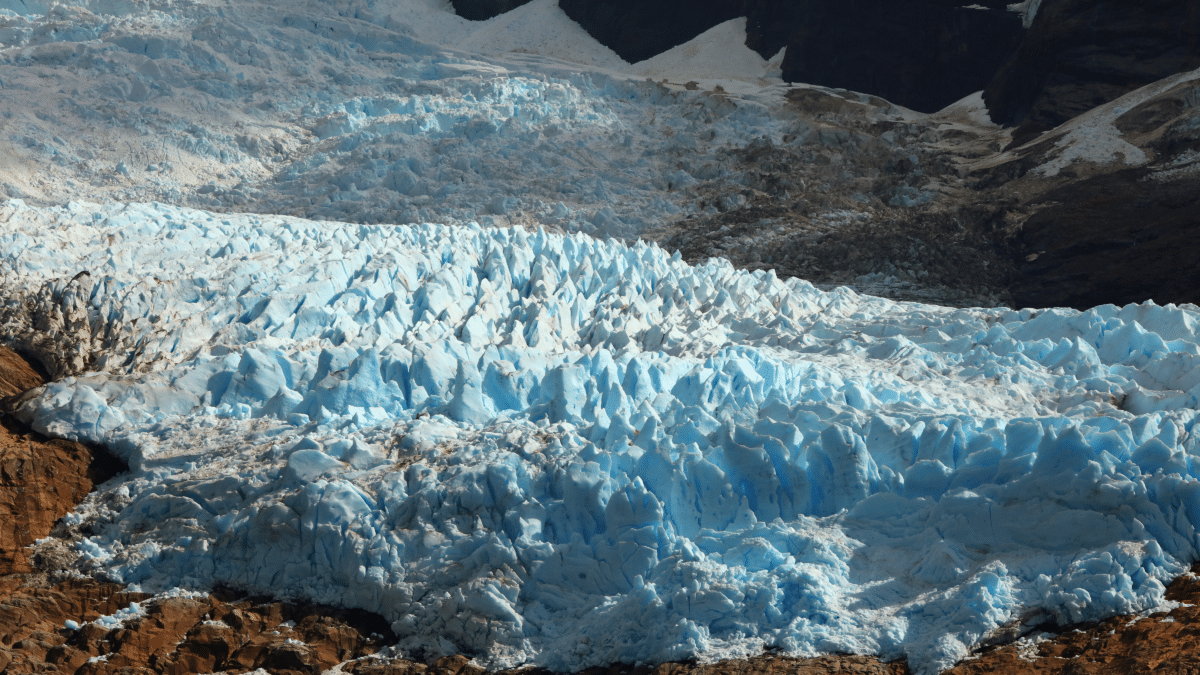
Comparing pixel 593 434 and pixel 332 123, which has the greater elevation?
pixel 332 123

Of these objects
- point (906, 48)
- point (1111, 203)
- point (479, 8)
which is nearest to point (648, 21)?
point (479, 8)

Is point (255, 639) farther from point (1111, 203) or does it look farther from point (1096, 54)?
point (1096, 54)

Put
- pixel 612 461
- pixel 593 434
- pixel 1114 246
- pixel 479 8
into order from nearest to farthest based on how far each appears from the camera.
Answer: pixel 612 461 → pixel 593 434 → pixel 1114 246 → pixel 479 8

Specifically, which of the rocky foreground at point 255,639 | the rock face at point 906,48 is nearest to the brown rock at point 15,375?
the rocky foreground at point 255,639

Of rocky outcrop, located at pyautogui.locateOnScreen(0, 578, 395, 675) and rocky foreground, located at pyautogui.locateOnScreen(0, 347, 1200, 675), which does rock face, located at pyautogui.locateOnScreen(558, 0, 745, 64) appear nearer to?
rocky foreground, located at pyautogui.locateOnScreen(0, 347, 1200, 675)

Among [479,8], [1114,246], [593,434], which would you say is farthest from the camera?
[479,8]

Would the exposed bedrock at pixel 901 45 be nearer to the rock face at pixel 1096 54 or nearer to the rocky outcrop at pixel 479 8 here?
the rock face at pixel 1096 54

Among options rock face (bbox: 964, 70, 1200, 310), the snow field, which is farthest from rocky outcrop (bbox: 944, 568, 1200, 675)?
the snow field

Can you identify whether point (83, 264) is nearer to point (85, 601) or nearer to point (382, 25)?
point (85, 601)
